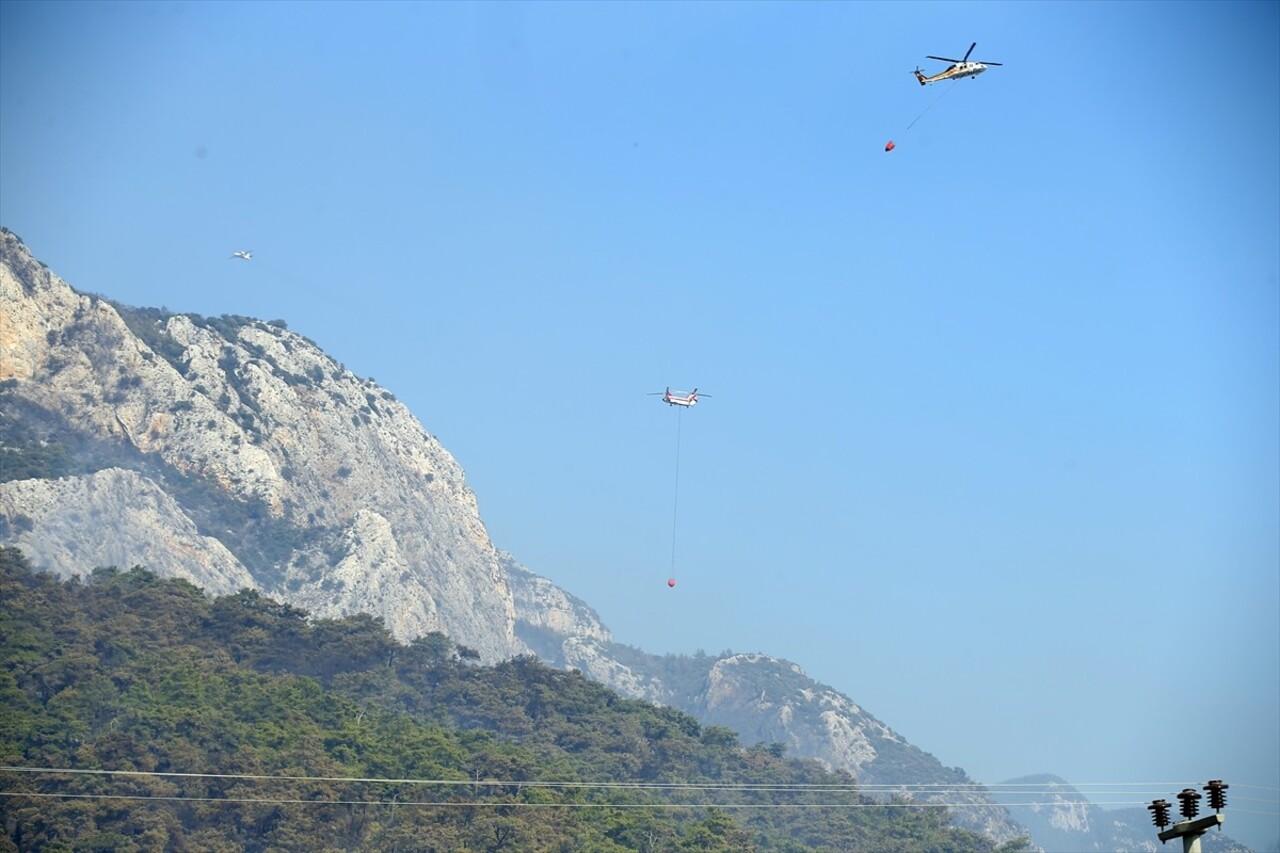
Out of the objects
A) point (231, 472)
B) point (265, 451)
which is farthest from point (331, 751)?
point (265, 451)

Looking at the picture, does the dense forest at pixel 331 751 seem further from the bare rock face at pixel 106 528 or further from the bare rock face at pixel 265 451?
the bare rock face at pixel 265 451

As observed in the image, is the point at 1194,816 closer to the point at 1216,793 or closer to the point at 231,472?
the point at 1216,793

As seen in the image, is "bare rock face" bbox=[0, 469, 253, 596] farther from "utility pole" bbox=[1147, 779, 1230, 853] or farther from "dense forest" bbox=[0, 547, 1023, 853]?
"utility pole" bbox=[1147, 779, 1230, 853]

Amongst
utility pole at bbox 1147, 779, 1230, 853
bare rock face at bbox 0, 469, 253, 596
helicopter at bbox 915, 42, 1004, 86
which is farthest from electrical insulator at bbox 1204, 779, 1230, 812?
bare rock face at bbox 0, 469, 253, 596

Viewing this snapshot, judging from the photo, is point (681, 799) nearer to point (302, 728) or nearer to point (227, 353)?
point (302, 728)

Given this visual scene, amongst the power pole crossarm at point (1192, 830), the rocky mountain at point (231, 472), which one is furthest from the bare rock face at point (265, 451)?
the power pole crossarm at point (1192, 830)

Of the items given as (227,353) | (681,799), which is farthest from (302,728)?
(227,353)
